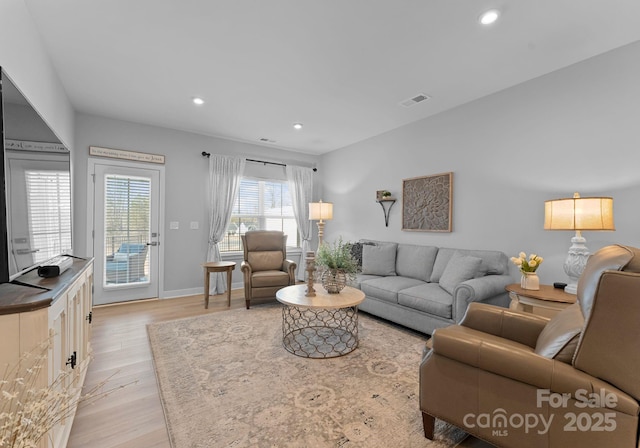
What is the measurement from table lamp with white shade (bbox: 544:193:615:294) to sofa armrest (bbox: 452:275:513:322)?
0.53 meters

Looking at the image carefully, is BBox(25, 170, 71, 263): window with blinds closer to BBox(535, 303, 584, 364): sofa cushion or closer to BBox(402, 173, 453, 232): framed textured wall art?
BBox(535, 303, 584, 364): sofa cushion

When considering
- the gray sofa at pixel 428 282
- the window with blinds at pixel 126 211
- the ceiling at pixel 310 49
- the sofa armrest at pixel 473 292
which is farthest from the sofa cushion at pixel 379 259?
the window with blinds at pixel 126 211

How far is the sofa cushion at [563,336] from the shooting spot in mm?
1250

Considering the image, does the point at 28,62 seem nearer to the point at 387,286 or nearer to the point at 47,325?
the point at 47,325

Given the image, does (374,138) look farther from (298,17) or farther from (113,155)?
(113,155)

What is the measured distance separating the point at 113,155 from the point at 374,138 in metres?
3.97

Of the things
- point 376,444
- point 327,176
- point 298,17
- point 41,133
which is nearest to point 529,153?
point 298,17

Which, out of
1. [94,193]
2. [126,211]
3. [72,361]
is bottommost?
[72,361]

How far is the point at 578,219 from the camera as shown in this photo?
7.52 ft

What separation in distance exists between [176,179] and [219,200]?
2.37 ft

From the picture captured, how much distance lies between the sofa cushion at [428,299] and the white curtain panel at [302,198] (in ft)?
9.63

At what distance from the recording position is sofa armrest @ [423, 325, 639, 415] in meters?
1.11

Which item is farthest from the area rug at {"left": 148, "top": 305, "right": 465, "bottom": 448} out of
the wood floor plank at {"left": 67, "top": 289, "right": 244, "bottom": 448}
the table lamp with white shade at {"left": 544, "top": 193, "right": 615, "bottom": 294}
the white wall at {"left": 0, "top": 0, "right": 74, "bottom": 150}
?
the white wall at {"left": 0, "top": 0, "right": 74, "bottom": 150}

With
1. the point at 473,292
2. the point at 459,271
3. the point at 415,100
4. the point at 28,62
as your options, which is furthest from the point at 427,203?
the point at 28,62
